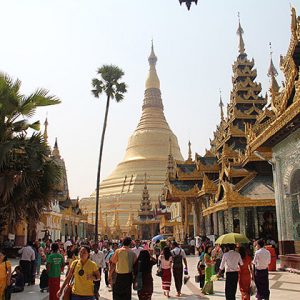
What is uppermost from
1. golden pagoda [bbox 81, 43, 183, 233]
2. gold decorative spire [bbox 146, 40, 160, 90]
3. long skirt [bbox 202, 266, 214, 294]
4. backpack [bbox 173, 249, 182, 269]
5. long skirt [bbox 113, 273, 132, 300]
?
gold decorative spire [bbox 146, 40, 160, 90]

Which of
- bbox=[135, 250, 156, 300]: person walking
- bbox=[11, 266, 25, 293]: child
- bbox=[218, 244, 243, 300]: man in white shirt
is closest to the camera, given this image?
bbox=[135, 250, 156, 300]: person walking

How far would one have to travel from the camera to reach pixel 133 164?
7338cm

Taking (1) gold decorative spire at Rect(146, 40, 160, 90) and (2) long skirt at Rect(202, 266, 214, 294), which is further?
(1) gold decorative spire at Rect(146, 40, 160, 90)

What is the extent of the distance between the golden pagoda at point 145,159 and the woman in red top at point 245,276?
188 ft

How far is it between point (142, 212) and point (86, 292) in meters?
55.0

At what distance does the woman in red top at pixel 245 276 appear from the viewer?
8773 mm

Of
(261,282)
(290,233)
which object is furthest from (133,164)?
(261,282)

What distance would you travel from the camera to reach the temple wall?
52.4ft

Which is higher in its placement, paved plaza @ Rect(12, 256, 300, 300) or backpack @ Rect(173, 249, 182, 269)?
backpack @ Rect(173, 249, 182, 269)

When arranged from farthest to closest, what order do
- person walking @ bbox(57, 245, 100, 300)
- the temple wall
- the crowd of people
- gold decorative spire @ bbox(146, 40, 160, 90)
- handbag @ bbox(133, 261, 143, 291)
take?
gold decorative spire @ bbox(146, 40, 160, 90) < the temple wall < handbag @ bbox(133, 261, 143, 291) < the crowd of people < person walking @ bbox(57, 245, 100, 300)

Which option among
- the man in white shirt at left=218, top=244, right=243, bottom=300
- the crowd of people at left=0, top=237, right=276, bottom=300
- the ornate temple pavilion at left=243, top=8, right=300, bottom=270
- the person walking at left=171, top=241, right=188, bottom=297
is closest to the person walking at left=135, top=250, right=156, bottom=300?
the crowd of people at left=0, top=237, right=276, bottom=300

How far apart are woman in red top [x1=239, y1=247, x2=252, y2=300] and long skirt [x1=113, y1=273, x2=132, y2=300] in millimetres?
2678

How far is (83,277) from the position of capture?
Answer: 6.62 meters

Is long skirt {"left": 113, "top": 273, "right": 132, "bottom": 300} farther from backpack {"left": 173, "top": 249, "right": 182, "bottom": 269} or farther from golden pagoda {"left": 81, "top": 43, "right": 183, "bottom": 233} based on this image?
golden pagoda {"left": 81, "top": 43, "right": 183, "bottom": 233}
